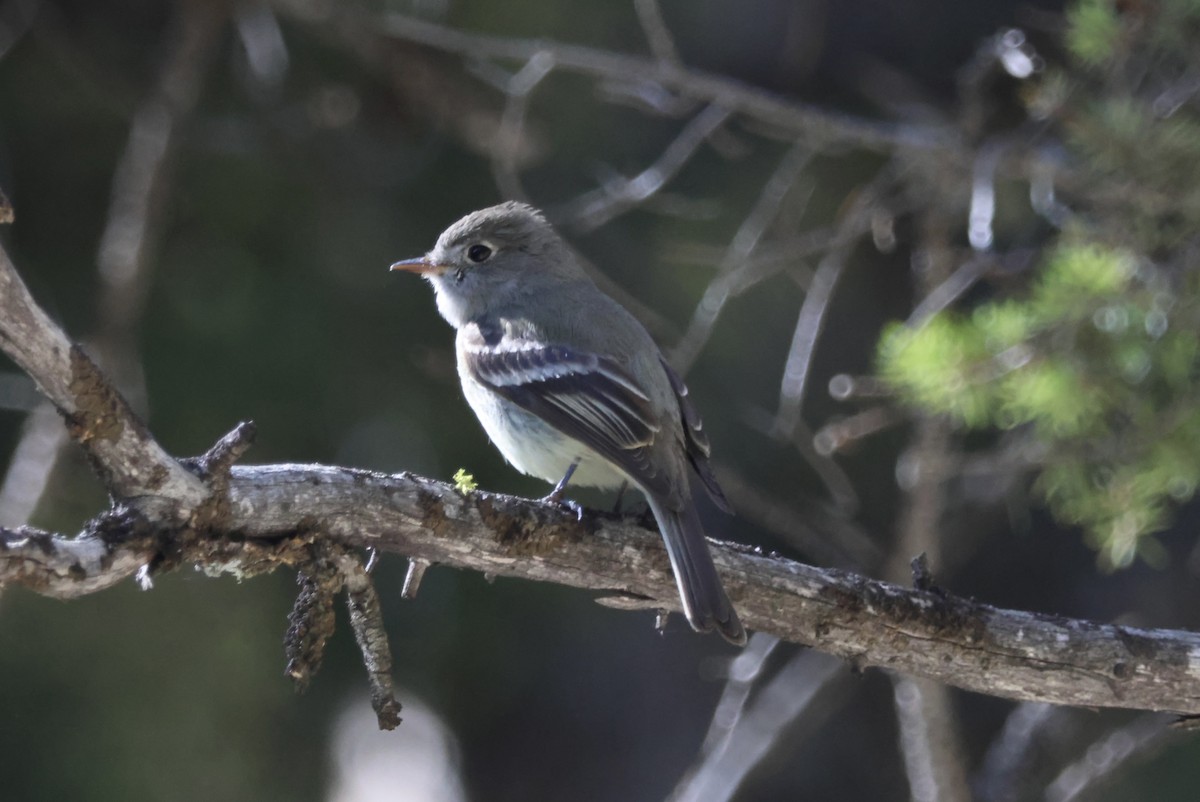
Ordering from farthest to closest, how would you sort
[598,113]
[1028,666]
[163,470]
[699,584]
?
[598,113], [1028,666], [699,584], [163,470]

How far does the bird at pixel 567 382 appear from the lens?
11.8 feet

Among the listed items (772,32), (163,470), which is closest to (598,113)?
(772,32)

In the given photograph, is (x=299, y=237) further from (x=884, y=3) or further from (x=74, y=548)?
(x=74, y=548)

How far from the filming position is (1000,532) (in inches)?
262

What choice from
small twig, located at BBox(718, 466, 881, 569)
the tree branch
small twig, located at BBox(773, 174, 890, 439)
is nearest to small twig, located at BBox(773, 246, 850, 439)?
small twig, located at BBox(773, 174, 890, 439)

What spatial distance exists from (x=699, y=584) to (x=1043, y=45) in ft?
12.5

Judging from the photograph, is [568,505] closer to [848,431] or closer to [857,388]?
[848,431]

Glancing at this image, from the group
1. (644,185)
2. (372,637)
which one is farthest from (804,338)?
(372,637)

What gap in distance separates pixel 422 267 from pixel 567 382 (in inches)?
36.4

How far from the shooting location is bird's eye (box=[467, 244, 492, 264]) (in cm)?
484

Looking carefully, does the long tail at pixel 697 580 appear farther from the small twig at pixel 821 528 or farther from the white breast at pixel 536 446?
the small twig at pixel 821 528

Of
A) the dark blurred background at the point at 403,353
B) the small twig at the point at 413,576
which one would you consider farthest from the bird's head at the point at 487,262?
the small twig at the point at 413,576

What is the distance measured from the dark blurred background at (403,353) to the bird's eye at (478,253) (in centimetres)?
41

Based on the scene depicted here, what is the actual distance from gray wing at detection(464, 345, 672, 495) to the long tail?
173mm
